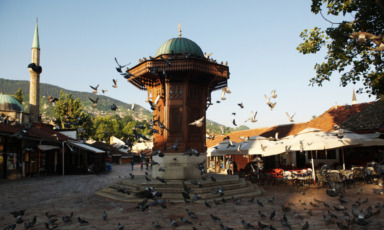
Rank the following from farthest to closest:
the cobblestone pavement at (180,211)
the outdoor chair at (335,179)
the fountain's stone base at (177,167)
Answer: the fountain's stone base at (177,167) < the outdoor chair at (335,179) < the cobblestone pavement at (180,211)

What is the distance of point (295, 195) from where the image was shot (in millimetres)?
10672

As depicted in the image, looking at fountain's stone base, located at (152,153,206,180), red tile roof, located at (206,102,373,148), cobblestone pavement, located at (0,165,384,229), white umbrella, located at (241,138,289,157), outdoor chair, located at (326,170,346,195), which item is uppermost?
red tile roof, located at (206,102,373,148)

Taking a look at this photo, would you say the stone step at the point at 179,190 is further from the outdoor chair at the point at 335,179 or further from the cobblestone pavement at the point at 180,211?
the outdoor chair at the point at 335,179

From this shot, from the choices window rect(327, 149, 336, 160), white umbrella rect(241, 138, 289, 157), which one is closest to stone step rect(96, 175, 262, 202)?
white umbrella rect(241, 138, 289, 157)

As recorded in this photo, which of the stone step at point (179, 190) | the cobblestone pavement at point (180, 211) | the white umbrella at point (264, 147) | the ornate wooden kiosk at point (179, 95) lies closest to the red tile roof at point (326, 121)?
the white umbrella at point (264, 147)

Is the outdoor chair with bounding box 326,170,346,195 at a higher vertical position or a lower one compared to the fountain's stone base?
lower

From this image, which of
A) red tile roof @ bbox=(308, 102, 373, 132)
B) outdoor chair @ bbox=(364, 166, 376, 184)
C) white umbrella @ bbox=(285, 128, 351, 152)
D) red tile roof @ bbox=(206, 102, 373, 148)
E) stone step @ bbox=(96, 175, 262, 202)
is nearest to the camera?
stone step @ bbox=(96, 175, 262, 202)

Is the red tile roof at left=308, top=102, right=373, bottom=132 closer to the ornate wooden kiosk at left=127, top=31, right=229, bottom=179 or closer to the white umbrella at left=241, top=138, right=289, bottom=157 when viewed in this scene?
the white umbrella at left=241, top=138, right=289, bottom=157

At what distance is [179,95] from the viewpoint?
44.6 ft

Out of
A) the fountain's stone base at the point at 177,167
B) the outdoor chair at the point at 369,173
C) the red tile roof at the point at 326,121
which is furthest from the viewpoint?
the red tile roof at the point at 326,121

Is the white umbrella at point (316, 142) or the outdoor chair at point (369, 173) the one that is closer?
the white umbrella at point (316, 142)

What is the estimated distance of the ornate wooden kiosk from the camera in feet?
41.6

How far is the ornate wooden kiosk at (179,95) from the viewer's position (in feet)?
41.6

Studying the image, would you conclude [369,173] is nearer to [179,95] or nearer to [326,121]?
[179,95]
